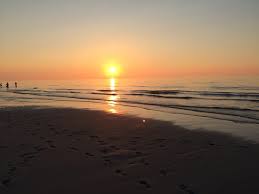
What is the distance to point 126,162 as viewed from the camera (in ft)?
24.6

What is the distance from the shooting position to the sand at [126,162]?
585 centimetres

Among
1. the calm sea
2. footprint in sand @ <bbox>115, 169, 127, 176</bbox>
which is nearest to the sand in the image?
footprint in sand @ <bbox>115, 169, 127, 176</bbox>

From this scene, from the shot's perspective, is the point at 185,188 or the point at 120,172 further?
the point at 120,172

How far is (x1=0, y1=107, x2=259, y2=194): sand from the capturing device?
585 cm

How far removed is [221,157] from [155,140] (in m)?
2.89

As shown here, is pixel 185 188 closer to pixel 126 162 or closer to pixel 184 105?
pixel 126 162

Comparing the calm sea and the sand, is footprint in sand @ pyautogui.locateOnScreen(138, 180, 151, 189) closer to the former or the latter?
the sand

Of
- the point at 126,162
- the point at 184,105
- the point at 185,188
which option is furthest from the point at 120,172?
the point at 184,105

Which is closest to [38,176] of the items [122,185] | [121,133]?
[122,185]

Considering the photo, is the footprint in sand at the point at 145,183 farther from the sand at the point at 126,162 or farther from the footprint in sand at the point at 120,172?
the footprint in sand at the point at 120,172

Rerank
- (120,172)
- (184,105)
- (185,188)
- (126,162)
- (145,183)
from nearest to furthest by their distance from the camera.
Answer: (185,188), (145,183), (120,172), (126,162), (184,105)

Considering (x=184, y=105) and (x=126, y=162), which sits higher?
(x=126, y=162)

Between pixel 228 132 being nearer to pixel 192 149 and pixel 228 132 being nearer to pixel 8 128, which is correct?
pixel 192 149

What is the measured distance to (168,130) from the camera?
41.5 ft
